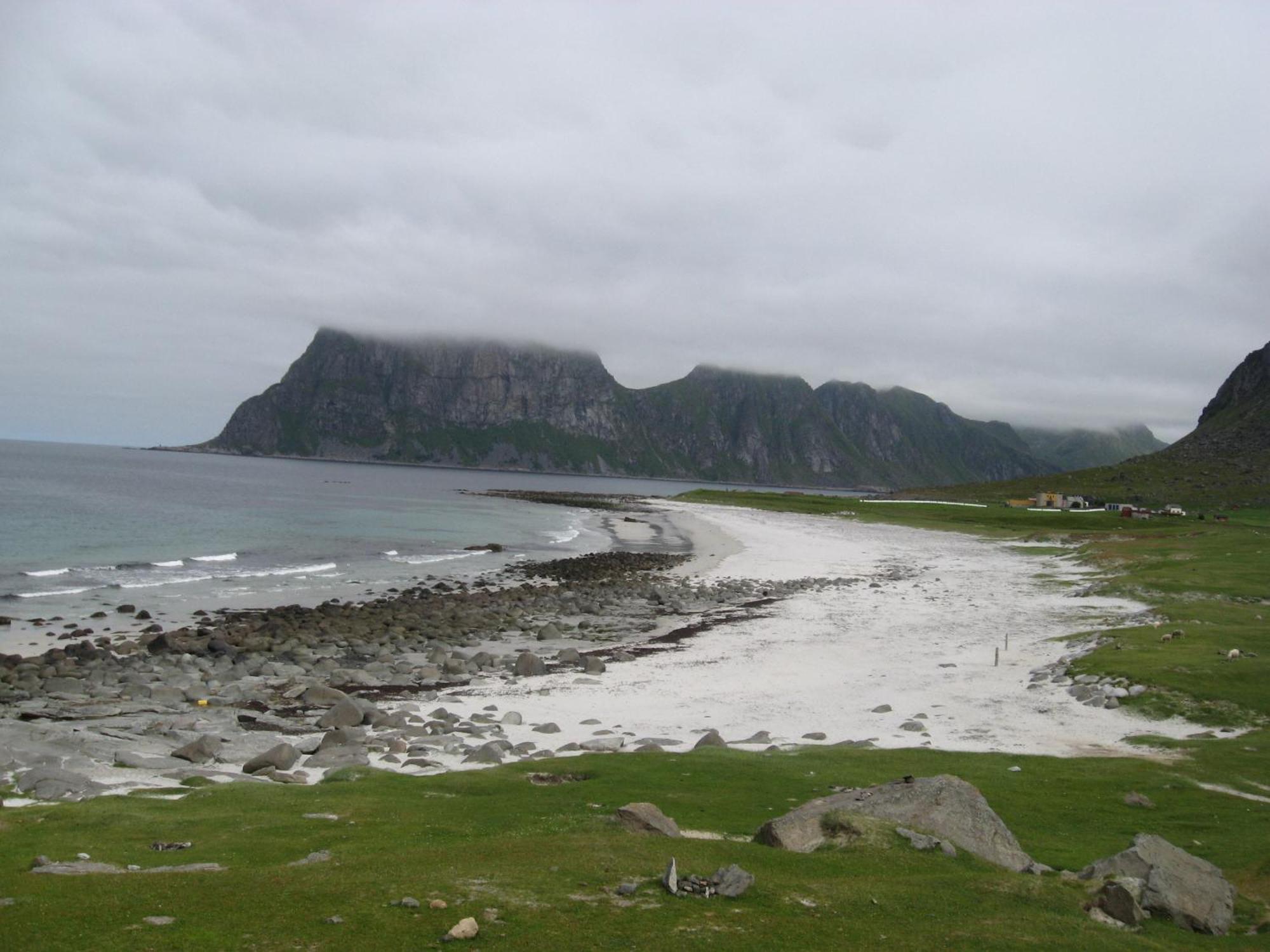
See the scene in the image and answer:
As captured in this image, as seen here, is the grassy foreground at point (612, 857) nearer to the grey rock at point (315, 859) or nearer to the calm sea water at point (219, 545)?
the grey rock at point (315, 859)

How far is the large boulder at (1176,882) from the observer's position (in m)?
10.6

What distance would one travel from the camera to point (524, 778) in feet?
59.8

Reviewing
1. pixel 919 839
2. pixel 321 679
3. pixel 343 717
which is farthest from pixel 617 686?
pixel 919 839

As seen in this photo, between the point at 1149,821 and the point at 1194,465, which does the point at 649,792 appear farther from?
the point at 1194,465

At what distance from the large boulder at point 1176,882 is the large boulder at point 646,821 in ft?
19.8

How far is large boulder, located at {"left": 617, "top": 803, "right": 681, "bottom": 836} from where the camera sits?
43.6 ft

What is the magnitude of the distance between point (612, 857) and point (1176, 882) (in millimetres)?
7542

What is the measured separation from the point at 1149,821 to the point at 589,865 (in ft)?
36.3

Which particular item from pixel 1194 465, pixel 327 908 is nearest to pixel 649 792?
pixel 327 908

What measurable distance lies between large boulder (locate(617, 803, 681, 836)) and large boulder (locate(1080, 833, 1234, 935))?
603 cm

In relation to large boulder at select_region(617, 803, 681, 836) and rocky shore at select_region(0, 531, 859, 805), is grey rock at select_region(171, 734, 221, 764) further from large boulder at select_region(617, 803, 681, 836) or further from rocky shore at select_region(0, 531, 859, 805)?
large boulder at select_region(617, 803, 681, 836)

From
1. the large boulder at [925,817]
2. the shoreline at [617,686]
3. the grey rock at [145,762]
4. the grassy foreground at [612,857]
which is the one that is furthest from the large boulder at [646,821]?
the grey rock at [145,762]

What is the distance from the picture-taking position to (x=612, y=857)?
11.7 m

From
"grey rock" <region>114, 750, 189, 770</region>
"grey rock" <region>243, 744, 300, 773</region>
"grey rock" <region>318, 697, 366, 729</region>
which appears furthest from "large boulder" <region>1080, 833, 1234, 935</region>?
"grey rock" <region>318, 697, 366, 729</region>
